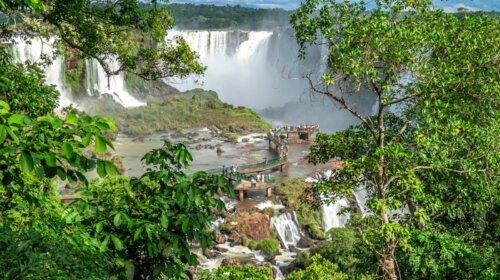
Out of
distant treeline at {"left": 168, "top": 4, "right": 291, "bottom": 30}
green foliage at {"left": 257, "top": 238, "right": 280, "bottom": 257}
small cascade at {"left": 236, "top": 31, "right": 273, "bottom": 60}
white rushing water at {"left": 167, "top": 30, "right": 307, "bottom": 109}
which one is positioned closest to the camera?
green foliage at {"left": 257, "top": 238, "right": 280, "bottom": 257}

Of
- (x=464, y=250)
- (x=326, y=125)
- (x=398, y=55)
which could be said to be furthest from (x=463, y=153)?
(x=326, y=125)

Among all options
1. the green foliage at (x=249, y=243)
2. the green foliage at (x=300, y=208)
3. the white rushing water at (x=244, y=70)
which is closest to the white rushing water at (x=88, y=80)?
the white rushing water at (x=244, y=70)

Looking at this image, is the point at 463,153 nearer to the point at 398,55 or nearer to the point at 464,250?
the point at 464,250

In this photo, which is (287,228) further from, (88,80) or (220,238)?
(88,80)

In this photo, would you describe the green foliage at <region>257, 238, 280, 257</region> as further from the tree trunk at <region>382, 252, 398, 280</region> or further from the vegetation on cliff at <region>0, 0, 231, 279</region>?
the vegetation on cliff at <region>0, 0, 231, 279</region>

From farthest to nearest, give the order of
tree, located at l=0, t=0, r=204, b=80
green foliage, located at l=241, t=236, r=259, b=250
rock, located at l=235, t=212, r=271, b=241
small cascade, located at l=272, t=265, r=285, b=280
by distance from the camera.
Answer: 1. rock, located at l=235, t=212, r=271, b=241
2. green foliage, located at l=241, t=236, r=259, b=250
3. small cascade, located at l=272, t=265, r=285, b=280
4. tree, located at l=0, t=0, r=204, b=80

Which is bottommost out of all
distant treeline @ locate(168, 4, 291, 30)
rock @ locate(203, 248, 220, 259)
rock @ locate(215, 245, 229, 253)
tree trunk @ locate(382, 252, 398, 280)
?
rock @ locate(215, 245, 229, 253)

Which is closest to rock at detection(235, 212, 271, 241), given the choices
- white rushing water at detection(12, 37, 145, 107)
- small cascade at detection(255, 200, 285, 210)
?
small cascade at detection(255, 200, 285, 210)
